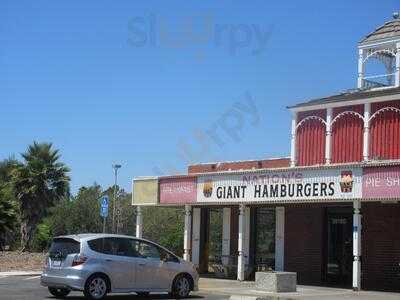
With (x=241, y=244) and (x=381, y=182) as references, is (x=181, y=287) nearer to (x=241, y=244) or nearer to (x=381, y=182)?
(x=381, y=182)

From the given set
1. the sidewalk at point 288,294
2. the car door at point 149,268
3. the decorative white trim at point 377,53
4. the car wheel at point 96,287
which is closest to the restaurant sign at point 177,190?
the sidewalk at point 288,294

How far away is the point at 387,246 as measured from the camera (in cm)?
2294

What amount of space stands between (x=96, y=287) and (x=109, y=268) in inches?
21.0

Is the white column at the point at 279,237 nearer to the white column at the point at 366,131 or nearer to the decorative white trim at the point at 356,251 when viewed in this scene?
the white column at the point at 366,131

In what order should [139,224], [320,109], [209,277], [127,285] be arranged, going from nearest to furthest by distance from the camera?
[127,285] → [320,109] → [209,277] → [139,224]

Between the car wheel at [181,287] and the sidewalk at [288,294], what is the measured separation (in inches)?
46.7

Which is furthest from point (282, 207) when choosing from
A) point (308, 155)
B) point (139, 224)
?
point (139, 224)

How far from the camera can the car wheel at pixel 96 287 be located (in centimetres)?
1630

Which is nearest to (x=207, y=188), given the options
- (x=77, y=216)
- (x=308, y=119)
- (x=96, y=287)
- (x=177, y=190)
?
(x=177, y=190)

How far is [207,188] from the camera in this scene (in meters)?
25.8

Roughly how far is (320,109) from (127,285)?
11.5 meters

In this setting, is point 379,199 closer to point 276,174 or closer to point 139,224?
point 276,174

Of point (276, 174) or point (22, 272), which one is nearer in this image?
point (276, 174)

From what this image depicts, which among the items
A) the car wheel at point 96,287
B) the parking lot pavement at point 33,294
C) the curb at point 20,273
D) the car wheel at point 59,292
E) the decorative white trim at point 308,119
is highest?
the decorative white trim at point 308,119
